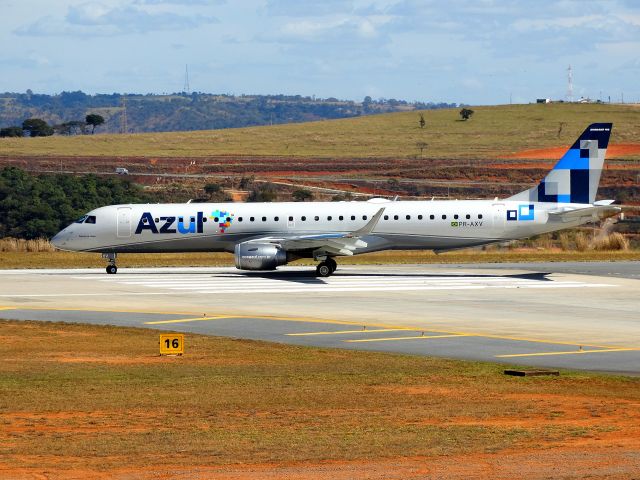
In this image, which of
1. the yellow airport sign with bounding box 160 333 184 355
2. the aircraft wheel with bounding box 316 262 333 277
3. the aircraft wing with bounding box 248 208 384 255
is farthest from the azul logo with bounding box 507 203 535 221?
the yellow airport sign with bounding box 160 333 184 355

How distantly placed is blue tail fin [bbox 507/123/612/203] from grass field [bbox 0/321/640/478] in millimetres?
24664

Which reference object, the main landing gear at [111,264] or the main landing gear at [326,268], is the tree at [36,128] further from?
the main landing gear at [326,268]

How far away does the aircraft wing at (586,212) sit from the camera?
4694 cm

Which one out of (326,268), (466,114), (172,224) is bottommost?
(326,268)

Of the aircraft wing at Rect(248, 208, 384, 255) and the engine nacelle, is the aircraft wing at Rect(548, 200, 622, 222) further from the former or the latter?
the engine nacelle

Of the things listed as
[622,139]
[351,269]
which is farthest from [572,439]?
[622,139]

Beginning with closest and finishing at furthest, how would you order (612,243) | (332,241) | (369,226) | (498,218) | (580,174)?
1. (369,226)
2. (332,241)
3. (498,218)
4. (580,174)
5. (612,243)

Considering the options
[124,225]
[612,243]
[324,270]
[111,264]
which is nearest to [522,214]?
[324,270]

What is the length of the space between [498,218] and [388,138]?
11421cm

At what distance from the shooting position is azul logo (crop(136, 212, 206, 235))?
161ft

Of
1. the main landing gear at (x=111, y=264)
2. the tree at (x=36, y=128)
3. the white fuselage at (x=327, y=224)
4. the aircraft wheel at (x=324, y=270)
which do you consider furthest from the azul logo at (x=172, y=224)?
the tree at (x=36, y=128)

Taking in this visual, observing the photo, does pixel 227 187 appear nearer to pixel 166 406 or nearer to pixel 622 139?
pixel 622 139

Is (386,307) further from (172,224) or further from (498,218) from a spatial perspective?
(172,224)

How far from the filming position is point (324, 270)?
48188mm
